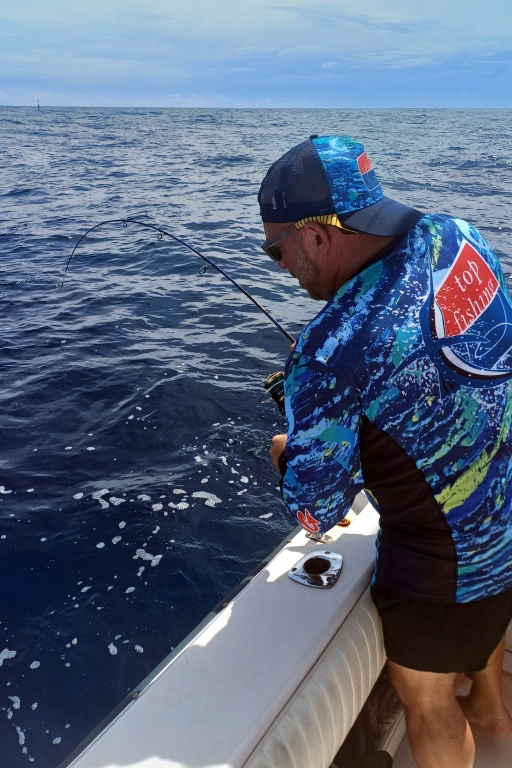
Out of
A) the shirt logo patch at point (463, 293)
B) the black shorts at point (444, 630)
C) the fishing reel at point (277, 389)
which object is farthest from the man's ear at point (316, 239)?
the black shorts at point (444, 630)

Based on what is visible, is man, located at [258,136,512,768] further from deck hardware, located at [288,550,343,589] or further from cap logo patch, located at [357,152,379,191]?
deck hardware, located at [288,550,343,589]

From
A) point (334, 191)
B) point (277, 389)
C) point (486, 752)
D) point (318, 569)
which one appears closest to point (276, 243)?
point (334, 191)

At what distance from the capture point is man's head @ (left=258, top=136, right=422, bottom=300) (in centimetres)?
123

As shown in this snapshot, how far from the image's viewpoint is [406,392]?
3.76 ft

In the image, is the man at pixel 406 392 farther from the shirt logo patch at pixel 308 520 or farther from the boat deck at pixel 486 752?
the boat deck at pixel 486 752

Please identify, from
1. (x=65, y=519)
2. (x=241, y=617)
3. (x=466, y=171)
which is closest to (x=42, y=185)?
(x=466, y=171)

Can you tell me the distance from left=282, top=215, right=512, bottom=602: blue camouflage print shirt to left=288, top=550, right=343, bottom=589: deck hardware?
15.7 inches

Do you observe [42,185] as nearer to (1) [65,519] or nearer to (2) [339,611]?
(1) [65,519]

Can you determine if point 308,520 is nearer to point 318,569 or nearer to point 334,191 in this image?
point 318,569

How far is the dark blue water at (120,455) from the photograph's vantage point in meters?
2.63

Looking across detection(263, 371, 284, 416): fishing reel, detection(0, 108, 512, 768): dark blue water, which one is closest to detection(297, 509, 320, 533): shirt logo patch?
detection(263, 371, 284, 416): fishing reel

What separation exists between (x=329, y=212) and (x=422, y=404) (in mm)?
439

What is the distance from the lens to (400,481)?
4.09 ft

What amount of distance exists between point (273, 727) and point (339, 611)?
0.37m
